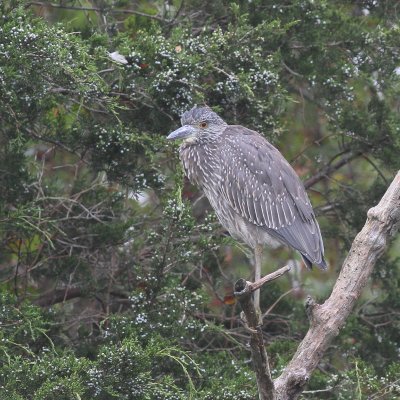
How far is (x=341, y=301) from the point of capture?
432 centimetres

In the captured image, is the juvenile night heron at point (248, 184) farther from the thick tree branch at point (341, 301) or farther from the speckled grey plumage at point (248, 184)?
the thick tree branch at point (341, 301)

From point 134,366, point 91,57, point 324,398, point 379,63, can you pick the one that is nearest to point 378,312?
point 324,398

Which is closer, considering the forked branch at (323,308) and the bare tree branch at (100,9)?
the forked branch at (323,308)

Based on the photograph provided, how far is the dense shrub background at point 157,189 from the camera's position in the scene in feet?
15.5

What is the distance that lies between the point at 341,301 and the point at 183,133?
141 cm

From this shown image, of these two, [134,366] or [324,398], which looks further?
[324,398]

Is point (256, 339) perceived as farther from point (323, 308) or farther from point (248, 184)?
point (248, 184)

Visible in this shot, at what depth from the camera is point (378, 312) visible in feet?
20.2

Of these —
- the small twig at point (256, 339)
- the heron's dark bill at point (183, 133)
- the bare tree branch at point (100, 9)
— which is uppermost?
the bare tree branch at point (100, 9)

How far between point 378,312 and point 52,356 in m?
2.23

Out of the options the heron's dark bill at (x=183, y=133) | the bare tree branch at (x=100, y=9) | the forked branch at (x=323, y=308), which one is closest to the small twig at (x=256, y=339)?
the forked branch at (x=323, y=308)

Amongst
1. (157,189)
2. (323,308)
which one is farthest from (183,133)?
(323,308)

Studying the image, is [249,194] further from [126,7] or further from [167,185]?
[126,7]

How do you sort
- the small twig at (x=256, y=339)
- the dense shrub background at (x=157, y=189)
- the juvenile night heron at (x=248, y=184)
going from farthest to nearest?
the juvenile night heron at (x=248, y=184)
the dense shrub background at (x=157, y=189)
the small twig at (x=256, y=339)
